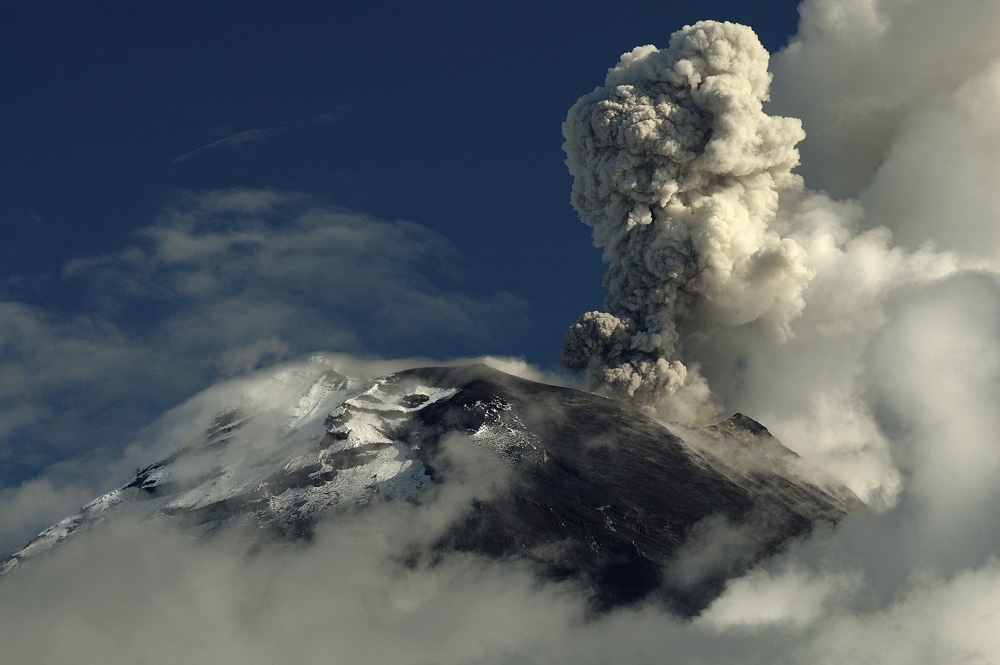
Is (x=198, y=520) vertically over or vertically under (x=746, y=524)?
over

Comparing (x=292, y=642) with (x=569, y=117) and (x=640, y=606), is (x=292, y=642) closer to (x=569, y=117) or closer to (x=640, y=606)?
(x=640, y=606)

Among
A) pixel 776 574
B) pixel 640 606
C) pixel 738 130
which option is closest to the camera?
pixel 640 606

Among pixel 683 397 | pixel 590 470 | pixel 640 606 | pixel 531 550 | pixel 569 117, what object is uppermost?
pixel 569 117

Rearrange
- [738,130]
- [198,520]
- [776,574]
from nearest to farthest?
[776,574] → [738,130] → [198,520]

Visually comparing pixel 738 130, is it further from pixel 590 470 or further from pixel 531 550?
pixel 531 550

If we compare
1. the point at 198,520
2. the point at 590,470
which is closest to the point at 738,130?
the point at 590,470

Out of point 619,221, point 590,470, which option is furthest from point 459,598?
point 619,221

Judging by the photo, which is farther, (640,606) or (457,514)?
(457,514)
